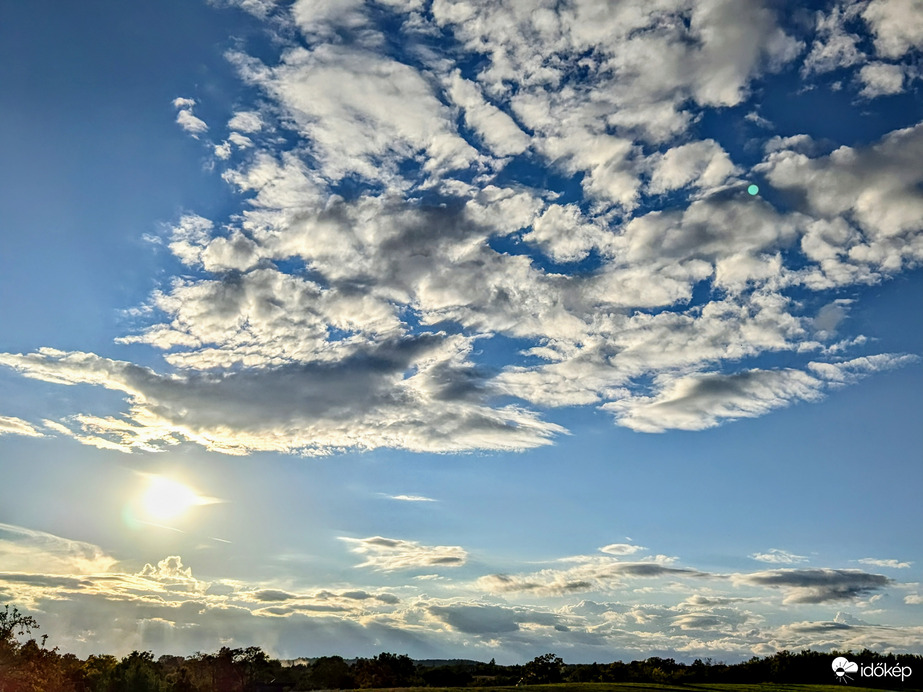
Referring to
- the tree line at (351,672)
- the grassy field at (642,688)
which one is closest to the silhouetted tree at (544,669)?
the tree line at (351,672)

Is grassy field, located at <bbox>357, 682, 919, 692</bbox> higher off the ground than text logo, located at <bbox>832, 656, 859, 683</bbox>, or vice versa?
text logo, located at <bbox>832, 656, 859, 683</bbox>

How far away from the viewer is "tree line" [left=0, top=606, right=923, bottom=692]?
361 feet

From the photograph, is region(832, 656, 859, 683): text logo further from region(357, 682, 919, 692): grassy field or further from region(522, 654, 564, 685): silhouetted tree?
region(522, 654, 564, 685): silhouetted tree

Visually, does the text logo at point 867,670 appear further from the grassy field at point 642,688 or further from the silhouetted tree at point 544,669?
the silhouetted tree at point 544,669

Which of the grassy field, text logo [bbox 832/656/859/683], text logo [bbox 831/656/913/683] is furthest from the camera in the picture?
text logo [bbox 832/656/859/683]

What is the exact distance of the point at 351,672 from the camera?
17125 centimetres

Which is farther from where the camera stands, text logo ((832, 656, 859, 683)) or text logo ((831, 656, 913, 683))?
text logo ((832, 656, 859, 683))

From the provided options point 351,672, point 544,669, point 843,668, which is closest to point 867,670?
point 843,668

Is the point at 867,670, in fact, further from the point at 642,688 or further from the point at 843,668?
the point at 642,688

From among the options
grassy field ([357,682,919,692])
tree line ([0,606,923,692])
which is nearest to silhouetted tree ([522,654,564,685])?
tree line ([0,606,923,692])

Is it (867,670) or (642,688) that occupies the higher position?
(867,670)

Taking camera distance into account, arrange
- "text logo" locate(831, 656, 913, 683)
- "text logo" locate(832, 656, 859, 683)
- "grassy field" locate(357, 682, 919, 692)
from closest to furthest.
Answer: "grassy field" locate(357, 682, 919, 692)
"text logo" locate(831, 656, 913, 683)
"text logo" locate(832, 656, 859, 683)

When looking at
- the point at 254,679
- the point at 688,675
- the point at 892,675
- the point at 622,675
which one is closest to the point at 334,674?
the point at 254,679

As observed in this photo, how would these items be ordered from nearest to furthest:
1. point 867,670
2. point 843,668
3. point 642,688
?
point 642,688 → point 843,668 → point 867,670
